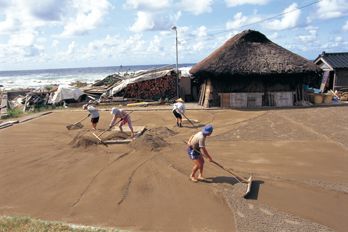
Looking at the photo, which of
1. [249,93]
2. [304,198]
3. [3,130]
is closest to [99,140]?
[3,130]

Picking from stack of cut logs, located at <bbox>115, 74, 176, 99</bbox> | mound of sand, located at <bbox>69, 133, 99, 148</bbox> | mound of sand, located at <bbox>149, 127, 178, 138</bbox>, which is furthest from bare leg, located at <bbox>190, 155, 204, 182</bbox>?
stack of cut logs, located at <bbox>115, 74, 176, 99</bbox>

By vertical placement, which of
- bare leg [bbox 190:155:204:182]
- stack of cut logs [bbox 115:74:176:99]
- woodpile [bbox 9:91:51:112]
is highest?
stack of cut logs [bbox 115:74:176:99]

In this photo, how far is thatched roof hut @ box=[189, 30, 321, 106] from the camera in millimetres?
13547

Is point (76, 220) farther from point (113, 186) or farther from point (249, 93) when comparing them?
point (249, 93)

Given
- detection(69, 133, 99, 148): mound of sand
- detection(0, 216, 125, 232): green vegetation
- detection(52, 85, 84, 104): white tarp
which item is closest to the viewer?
detection(0, 216, 125, 232): green vegetation

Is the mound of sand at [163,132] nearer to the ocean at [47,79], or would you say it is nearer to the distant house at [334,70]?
the ocean at [47,79]

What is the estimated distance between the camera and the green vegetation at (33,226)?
11.9ft

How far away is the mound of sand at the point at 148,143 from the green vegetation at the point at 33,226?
11.8ft

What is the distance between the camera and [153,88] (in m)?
17.0

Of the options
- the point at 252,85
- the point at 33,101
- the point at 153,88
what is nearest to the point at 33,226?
the point at 252,85

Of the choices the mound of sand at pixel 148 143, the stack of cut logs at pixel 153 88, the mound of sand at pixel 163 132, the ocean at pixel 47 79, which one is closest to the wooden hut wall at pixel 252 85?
the stack of cut logs at pixel 153 88

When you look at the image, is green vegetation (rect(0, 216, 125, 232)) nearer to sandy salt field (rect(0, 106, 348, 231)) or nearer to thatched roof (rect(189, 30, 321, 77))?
sandy salt field (rect(0, 106, 348, 231))

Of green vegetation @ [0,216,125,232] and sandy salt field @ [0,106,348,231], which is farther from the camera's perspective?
sandy salt field @ [0,106,348,231]

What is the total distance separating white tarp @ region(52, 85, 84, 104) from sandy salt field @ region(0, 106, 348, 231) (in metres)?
7.32
